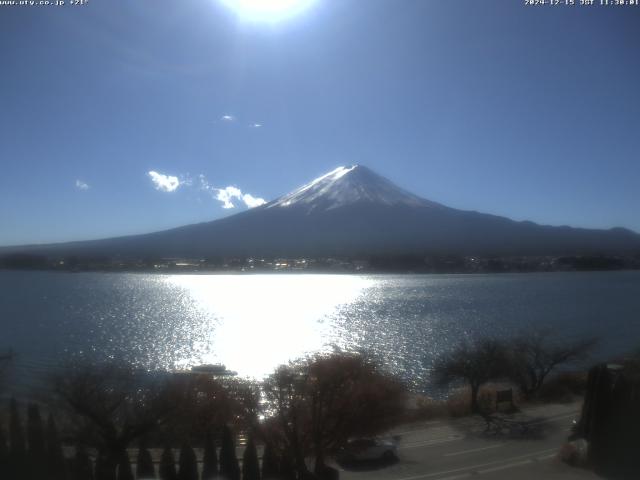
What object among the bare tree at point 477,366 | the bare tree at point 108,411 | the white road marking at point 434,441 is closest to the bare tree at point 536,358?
the bare tree at point 477,366

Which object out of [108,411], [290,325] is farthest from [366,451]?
[290,325]

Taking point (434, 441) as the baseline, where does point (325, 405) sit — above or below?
above

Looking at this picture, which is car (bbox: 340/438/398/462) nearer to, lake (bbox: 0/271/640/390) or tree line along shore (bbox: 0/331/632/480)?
tree line along shore (bbox: 0/331/632/480)

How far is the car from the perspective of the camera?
595 cm

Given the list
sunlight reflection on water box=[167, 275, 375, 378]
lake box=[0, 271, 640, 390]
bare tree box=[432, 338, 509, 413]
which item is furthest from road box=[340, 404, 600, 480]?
lake box=[0, 271, 640, 390]

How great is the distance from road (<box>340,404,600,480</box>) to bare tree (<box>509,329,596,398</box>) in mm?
2287

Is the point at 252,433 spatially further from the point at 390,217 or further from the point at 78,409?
the point at 390,217

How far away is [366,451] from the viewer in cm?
600

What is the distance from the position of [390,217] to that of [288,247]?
33.8 feet

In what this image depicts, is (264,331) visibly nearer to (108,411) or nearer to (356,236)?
(108,411)

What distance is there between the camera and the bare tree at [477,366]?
32.2ft

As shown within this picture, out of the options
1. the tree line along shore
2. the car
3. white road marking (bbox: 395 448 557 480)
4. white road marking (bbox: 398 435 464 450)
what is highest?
the tree line along shore

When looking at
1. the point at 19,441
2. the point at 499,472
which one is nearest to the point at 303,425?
the point at 499,472

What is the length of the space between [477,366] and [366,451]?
4407mm
